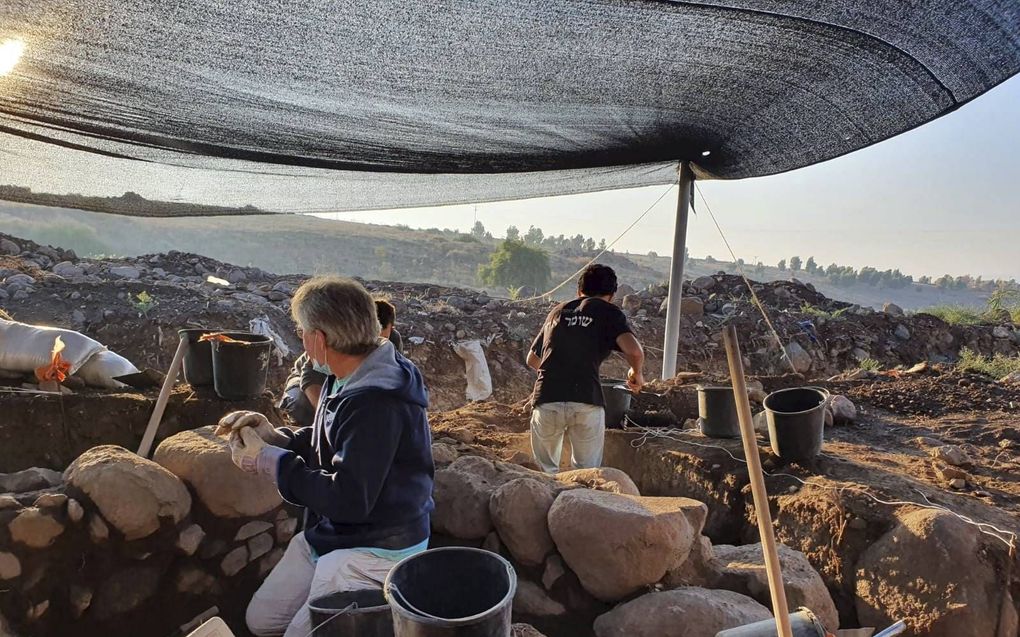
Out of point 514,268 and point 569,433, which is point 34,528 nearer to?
point 569,433

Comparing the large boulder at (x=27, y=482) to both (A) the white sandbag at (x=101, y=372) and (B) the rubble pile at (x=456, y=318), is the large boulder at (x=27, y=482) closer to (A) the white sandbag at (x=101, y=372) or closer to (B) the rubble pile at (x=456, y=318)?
(A) the white sandbag at (x=101, y=372)

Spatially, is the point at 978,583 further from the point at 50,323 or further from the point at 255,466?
the point at 50,323

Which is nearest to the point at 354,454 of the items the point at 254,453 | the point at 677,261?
the point at 254,453

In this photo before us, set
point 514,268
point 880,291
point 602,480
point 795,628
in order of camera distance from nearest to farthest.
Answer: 1. point 795,628
2. point 602,480
3. point 514,268
4. point 880,291

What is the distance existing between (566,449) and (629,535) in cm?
169

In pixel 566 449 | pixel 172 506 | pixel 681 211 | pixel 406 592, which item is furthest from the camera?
pixel 681 211

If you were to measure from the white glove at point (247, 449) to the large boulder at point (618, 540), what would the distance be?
1.23m

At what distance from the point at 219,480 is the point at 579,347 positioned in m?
2.01

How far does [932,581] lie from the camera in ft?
8.09

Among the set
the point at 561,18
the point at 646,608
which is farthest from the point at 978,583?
the point at 561,18

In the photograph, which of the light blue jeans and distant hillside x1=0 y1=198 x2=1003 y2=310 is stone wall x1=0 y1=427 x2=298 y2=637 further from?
distant hillside x1=0 y1=198 x2=1003 y2=310

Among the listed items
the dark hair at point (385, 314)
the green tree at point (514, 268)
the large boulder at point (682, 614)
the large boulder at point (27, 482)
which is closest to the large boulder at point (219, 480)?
the large boulder at point (27, 482)

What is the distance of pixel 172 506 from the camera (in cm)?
246

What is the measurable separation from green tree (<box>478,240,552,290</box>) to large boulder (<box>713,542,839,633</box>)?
24.6 metres
